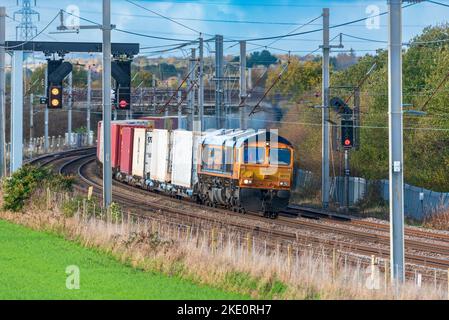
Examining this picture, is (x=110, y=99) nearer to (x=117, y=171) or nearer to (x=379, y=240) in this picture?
(x=379, y=240)

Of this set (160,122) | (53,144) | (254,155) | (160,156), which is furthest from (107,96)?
(53,144)

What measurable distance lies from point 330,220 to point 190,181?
7449 mm

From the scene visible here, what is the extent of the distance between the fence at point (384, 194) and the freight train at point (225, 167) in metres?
5.99

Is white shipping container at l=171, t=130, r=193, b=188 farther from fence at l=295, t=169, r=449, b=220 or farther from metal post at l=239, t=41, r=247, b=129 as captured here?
fence at l=295, t=169, r=449, b=220

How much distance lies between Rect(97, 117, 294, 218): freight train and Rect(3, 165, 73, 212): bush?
599cm

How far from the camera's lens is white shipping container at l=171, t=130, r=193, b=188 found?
4156 cm

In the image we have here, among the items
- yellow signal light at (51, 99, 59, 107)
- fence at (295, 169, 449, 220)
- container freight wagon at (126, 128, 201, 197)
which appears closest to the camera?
yellow signal light at (51, 99, 59, 107)

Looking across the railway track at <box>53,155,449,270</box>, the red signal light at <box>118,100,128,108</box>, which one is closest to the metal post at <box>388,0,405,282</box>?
the railway track at <box>53,155,449,270</box>

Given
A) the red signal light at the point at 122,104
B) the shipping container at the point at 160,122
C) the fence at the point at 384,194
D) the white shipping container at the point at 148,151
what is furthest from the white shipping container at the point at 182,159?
the red signal light at the point at 122,104

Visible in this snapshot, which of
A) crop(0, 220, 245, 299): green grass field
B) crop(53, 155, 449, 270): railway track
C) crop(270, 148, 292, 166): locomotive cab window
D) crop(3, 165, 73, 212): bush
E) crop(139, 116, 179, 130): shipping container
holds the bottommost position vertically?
crop(53, 155, 449, 270): railway track

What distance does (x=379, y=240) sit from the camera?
2981 cm

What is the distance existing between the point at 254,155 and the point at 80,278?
1931cm
